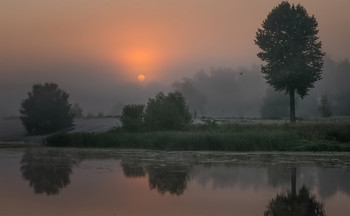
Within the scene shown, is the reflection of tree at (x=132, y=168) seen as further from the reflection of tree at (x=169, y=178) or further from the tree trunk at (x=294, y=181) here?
the tree trunk at (x=294, y=181)

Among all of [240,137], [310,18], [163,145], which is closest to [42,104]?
[163,145]

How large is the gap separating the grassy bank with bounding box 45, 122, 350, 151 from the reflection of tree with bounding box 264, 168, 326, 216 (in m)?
20.7

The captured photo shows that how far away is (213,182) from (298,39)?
44428 mm

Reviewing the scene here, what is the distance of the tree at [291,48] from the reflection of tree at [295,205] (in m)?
44.2

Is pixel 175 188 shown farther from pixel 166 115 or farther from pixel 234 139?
pixel 166 115

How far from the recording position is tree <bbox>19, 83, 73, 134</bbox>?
5884 cm

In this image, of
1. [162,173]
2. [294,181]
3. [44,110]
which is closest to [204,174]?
[162,173]

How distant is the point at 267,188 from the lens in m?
17.6

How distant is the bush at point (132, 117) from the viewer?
158ft

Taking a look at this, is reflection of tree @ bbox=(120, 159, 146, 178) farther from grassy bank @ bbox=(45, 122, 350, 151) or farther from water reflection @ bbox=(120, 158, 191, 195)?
grassy bank @ bbox=(45, 122, 350, 151)

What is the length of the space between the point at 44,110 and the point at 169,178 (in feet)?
137

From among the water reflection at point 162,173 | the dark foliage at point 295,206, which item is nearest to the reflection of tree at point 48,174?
the water reflection at point 162,173

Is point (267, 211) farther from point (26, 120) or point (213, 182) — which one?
point (26, 120)

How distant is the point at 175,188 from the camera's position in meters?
17.5
